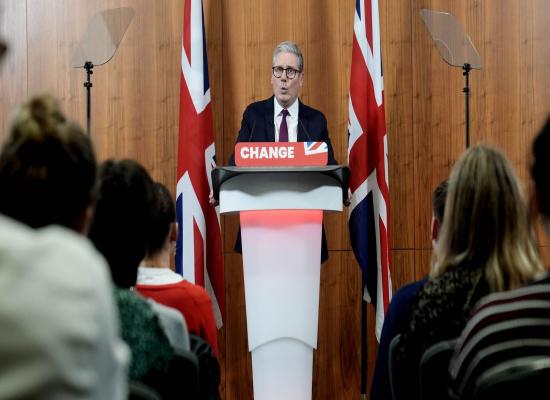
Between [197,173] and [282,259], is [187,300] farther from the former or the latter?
[197,173]

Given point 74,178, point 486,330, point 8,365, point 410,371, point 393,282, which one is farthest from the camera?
point 393,282

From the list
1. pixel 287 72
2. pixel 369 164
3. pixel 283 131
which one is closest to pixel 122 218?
pixel 283 131

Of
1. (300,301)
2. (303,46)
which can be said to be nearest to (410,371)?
(300,301)

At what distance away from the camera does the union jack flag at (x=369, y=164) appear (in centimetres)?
468

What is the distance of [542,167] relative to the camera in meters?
1.30

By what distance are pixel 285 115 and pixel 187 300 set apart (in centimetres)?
258

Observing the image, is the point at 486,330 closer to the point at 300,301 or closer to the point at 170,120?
the point at 300,301

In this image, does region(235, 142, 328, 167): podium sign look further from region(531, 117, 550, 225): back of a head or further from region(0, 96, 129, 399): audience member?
region(0, 96, 129, 399): audience member

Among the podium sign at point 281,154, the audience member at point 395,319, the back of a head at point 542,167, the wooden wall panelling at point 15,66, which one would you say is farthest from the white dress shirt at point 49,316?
the wooden wall panelling at point 15,66

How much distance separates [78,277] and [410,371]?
1.33 metres

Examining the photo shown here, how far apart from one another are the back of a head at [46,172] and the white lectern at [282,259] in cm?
250

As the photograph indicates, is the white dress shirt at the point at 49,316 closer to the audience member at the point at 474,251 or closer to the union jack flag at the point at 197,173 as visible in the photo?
the audience member at the point at 474,251

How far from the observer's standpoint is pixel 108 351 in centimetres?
77

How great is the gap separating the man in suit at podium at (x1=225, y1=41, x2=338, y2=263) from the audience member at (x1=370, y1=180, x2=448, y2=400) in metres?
2.14
